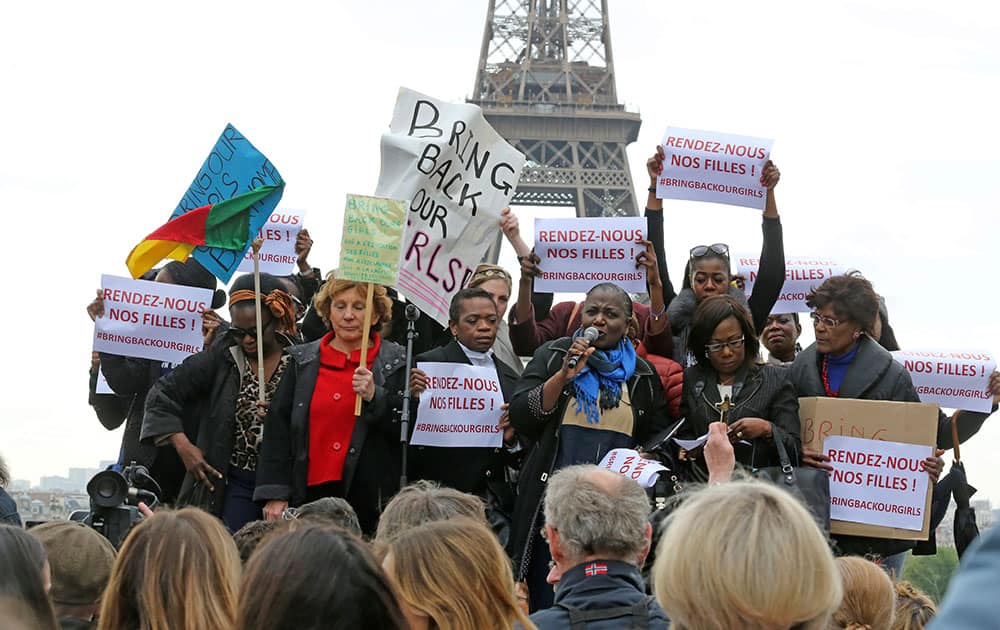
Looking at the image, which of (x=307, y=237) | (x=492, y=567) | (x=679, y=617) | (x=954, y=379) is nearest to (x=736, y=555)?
(x=679, y=617)

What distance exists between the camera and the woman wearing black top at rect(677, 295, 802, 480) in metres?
6.84

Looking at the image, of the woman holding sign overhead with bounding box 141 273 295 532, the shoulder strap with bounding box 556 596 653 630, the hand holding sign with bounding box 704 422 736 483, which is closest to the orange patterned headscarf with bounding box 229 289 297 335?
the woman holding sign overhead with bounding box 141 273 295 532

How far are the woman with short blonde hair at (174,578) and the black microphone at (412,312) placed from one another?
15.1 ft

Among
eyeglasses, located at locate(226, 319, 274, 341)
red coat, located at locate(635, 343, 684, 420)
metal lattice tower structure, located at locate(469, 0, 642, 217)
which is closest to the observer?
red coat, located at locate(635, 343, 684, 420)

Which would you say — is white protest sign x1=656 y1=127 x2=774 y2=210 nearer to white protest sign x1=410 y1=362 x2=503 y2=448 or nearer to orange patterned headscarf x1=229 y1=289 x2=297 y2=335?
white protest sign x1=410 y1=362 x2=503 y2=448

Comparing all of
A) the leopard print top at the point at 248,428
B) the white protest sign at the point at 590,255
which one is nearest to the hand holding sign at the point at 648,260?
the white protest sign at the point at 590,255

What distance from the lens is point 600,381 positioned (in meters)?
7.20

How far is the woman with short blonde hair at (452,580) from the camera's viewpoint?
3506 millimetres

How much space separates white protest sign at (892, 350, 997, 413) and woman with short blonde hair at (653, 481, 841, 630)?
5832 millimetres

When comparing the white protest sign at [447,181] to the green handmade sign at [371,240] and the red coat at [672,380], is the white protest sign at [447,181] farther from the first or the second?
the red coat at [672,380]

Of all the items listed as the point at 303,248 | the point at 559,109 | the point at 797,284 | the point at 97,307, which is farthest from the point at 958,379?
the point at 559,109

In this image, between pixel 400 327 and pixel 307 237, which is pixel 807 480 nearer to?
pixel 400 327

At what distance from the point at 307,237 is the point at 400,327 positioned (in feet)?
5.66

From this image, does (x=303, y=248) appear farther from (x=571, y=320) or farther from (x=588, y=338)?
(x=588, y=338)
